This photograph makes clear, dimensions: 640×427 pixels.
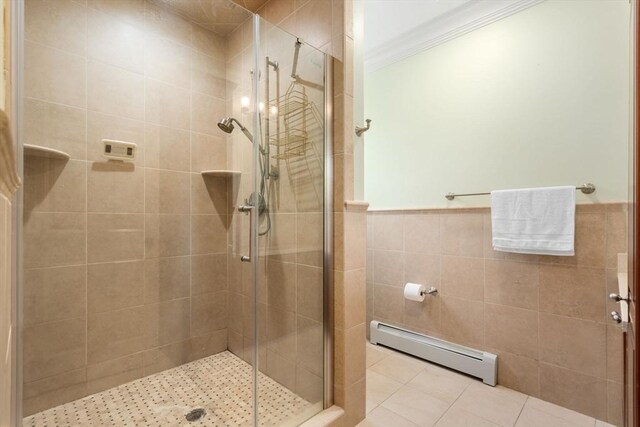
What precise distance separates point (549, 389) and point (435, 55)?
2212 mm

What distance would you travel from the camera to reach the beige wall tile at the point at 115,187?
1515mm

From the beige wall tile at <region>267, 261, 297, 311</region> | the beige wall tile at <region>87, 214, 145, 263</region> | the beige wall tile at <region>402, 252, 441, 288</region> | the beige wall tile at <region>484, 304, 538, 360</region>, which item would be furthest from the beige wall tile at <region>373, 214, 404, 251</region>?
the beige wall tile at <region>87, 214, 145, 263</region>

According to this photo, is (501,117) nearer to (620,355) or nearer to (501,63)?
(501,63)

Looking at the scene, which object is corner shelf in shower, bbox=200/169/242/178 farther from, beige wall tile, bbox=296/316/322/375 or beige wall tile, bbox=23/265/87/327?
beige wall tile, bbox=296/316/322/375

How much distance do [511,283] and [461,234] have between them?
15.7 inches

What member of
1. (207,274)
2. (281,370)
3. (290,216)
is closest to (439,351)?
(281,370)

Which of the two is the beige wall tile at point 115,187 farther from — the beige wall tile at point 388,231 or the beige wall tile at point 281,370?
the beige wall tile at point 388,231

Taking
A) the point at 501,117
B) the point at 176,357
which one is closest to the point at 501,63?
the point at 501,117

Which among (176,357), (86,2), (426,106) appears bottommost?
(176,357)

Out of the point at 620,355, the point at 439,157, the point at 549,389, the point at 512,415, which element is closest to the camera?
the point at 620,355

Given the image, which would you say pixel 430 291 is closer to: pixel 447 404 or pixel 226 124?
pixel 447 404

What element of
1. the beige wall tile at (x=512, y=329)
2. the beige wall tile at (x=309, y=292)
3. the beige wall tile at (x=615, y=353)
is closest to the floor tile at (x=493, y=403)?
the beige wall tile at (x=512, y=329)

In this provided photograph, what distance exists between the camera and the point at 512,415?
58.2 inches

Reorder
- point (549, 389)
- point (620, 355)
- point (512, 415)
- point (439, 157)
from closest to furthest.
Result: point (620, 355)
point (512, 415)
point (549, 389)
point (439, 157)
